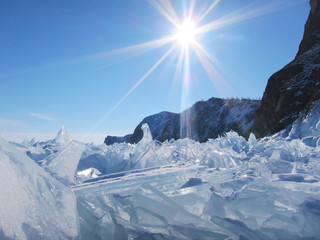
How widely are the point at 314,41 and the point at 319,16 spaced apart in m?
2.74

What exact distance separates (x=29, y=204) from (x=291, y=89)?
16.1 meters

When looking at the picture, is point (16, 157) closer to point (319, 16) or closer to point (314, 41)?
point (314, 41)

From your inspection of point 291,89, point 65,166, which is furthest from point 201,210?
point 291,89

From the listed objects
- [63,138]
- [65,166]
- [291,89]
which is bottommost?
[65,166]

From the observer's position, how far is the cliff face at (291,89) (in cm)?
1240

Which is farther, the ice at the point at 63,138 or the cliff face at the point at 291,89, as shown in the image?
the cliff face at the point at 291,89

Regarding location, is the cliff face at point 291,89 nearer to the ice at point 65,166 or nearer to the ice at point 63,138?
the ice at point 63,138

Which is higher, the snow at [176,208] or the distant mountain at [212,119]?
the distant mountain at [212,119]

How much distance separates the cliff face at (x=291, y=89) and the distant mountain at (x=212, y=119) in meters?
10.6

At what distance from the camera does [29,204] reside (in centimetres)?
91

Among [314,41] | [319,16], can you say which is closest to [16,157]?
[314,41]

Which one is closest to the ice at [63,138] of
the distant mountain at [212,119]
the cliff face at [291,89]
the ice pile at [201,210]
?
the ice pile at [201,210]

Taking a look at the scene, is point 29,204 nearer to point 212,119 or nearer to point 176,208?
point 176,208

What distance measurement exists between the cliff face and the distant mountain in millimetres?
10567
